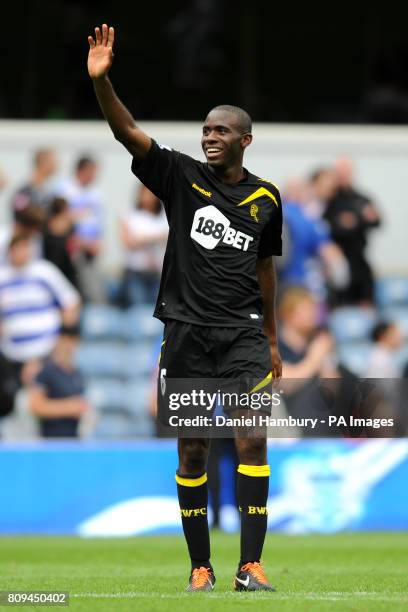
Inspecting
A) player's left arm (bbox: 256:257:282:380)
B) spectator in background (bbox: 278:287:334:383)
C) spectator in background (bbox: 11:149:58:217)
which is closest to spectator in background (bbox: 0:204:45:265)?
spectator in background (bbox: 11:149:58:217)

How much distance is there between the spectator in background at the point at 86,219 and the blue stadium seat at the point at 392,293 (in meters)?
3.61

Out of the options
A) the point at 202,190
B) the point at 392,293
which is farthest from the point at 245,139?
the point at 392,293

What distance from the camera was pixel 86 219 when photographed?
16547 mm

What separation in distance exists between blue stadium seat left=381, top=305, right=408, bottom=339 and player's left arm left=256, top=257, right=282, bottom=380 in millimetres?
10566

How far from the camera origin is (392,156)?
61.5 feet

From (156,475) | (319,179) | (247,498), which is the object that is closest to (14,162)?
(319,179)

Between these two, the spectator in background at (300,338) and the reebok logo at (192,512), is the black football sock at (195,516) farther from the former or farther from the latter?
the spectator in background at (300,338)

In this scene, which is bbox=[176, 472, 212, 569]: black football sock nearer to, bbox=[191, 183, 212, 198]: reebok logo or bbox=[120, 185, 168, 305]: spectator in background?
bbox=[191, 183, 212, 198]: reebok logo

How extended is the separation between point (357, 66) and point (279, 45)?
3.55 ft

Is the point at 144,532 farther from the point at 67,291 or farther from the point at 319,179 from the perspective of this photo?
the point at 319,179

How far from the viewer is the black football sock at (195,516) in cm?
649

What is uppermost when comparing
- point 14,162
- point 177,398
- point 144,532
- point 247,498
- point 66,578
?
point 14,162

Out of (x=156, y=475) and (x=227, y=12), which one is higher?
(x=227, y=12)

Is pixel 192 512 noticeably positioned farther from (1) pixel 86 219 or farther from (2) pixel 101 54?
(1) pixel 86 219
